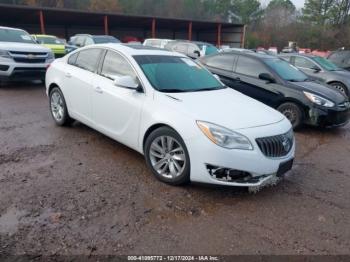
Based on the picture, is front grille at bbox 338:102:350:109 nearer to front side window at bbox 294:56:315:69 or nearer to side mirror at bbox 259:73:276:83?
side mirror at bbox 259:73:276:83

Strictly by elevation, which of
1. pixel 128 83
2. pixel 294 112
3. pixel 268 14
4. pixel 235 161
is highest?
pixel 268 14

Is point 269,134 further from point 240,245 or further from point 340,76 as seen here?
point 340,76

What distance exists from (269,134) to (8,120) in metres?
5.20

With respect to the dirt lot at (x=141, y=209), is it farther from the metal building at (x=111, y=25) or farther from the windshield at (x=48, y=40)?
the metal building at (x=111, y=25)

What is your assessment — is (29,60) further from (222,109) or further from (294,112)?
(222,109)

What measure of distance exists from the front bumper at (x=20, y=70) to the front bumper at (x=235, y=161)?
775cm

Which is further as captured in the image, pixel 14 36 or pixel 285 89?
pixel 14 36

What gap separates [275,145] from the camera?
3750mm

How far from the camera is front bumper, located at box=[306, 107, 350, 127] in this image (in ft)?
21.6

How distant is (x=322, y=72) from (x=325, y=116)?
514cm

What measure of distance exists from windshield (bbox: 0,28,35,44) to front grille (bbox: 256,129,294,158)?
9.31 meters

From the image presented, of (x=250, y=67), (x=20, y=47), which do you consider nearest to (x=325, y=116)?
(x=250, y=67)

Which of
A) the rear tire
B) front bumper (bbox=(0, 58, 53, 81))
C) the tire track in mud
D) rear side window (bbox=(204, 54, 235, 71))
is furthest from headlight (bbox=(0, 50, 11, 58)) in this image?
the rear tire

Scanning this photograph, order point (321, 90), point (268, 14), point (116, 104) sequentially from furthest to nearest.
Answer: point (268, 14)
point (321, 90)
point (116, 104)
